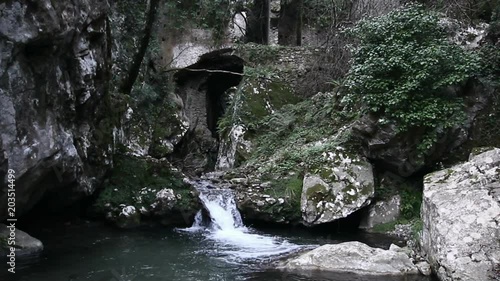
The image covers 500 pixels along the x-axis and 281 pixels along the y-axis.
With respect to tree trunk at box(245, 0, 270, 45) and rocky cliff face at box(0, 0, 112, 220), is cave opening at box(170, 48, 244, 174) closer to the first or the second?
tree trunk at box(245, 0, 270, 45)

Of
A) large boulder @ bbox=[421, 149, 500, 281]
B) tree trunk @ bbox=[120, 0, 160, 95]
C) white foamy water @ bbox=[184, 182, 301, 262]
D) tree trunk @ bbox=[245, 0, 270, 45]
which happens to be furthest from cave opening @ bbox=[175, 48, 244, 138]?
large boulder @ bbox=[421, 149, 500, 281]

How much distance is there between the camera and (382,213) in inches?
401

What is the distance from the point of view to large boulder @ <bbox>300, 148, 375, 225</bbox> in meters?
9.88

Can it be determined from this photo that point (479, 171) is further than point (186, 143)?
No

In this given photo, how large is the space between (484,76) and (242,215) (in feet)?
19.8

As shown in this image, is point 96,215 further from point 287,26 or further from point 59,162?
point 287,26

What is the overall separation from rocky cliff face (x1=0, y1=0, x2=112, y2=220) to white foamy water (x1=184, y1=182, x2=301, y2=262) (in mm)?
2577

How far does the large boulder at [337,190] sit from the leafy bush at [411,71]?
1.35 m

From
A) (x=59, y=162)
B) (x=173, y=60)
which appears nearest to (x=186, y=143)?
(x=173, y=60)

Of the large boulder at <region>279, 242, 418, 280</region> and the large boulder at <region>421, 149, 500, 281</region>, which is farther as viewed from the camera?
the large boulder at <region>279, 242, 418, 280</region>

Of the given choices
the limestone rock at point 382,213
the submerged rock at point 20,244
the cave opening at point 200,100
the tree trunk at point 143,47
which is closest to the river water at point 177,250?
the submerged rock at point 20,244

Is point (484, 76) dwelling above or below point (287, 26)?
below

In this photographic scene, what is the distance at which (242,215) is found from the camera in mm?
10695

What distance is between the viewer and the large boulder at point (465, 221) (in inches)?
230
